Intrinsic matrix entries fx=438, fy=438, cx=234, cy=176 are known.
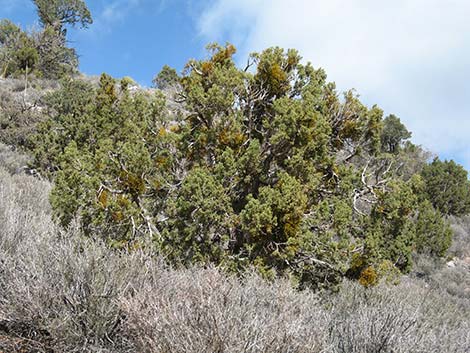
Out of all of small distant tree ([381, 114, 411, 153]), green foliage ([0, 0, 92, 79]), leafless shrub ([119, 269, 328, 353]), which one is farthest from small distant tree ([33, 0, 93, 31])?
leafless shrub ([119, 269, 328, 353])

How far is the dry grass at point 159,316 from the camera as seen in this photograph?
2904 millimetres

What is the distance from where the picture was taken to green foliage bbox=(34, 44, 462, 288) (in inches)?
214

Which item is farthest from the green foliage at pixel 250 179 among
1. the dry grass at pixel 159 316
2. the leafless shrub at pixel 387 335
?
the leafless shrub at pixel 387 335

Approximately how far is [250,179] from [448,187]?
1968 cm

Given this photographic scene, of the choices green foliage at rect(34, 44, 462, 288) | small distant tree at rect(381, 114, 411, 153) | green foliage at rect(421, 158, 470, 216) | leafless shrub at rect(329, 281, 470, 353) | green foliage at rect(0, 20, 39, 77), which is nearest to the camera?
leafless shrub at rect(329, 281, 470, 353)

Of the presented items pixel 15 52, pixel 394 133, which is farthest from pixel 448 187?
pixel 15 52

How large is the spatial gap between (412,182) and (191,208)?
10.4 ft

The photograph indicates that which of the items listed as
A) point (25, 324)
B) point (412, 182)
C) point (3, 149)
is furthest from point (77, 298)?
point (3, 149)

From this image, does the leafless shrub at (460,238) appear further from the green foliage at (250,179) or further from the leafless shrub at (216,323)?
the leafless shrub at (216,323)

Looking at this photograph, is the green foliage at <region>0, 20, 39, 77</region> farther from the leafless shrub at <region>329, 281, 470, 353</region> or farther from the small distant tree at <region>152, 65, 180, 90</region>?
the leafless shrub at <region>329, 281, 470, 353</region>

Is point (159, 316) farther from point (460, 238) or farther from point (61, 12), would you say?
point (61, 12)

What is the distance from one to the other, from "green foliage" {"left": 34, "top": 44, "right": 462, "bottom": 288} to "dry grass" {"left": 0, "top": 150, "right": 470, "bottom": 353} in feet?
4.20

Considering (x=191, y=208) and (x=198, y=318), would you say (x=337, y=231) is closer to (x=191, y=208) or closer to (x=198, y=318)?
(x=191, y=208)

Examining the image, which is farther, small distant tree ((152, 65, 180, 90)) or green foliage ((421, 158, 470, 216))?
small distant tree ((152, 65, 180, 90))
